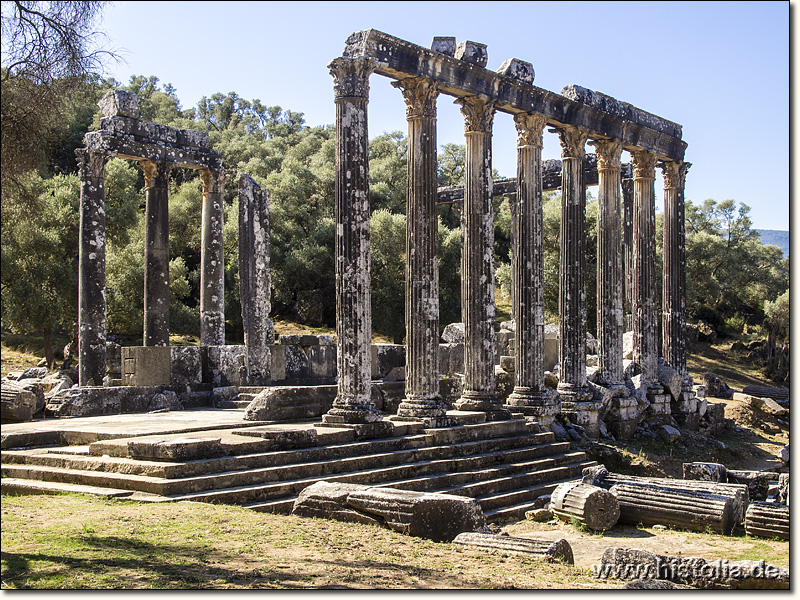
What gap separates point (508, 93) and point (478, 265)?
13.2 ft

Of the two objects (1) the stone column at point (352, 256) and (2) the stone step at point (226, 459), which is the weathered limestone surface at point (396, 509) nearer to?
(2) the stone step at point (226, 459)

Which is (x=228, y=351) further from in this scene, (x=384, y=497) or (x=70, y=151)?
(x=70, y=151)

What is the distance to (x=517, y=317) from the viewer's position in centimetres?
2048

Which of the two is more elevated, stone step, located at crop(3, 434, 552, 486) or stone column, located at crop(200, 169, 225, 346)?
stone column, located at crop(200, 169, 225, 346)

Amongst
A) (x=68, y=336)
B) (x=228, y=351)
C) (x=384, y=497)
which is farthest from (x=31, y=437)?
(x=68, y=336)

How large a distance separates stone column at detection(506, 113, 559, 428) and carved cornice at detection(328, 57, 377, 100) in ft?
19.5

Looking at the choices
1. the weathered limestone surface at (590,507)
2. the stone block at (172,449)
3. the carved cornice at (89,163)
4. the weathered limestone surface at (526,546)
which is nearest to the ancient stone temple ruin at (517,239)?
the stone block at (172,449)

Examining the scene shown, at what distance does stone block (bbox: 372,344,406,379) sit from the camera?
23.5 m

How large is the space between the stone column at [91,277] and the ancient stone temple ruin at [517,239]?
8.45 metres

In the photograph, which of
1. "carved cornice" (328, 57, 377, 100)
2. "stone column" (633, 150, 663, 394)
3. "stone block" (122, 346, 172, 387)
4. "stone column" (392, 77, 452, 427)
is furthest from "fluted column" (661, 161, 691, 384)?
"stone block" (122, 346, 172, 387)

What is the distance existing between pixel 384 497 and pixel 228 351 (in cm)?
1213

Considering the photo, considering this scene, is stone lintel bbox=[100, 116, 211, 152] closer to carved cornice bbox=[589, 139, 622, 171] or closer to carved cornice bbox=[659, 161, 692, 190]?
carved cornice bbox=[589, 139, 622, 171]

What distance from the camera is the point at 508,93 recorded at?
19.8 metres

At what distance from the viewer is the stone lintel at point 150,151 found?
21828 millimetres
